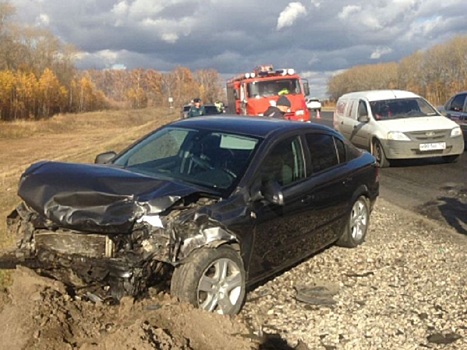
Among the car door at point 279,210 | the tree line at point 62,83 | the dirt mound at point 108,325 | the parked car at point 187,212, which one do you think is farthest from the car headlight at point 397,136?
the tree line at point 62,83

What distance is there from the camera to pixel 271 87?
1989cm

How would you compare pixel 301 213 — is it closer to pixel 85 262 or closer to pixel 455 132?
pixel 85 262

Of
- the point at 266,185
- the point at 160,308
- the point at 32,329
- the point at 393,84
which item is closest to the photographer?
the point at 32,329

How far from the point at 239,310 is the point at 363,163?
3004 millimetres

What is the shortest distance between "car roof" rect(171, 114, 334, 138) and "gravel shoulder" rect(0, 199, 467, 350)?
147 centimetres

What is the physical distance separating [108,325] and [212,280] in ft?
2.84

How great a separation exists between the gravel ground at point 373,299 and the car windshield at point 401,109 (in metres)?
7.27

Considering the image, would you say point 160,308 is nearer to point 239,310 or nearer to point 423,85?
point 239,310

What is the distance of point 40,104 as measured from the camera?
3369 inches

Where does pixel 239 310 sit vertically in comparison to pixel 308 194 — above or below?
below

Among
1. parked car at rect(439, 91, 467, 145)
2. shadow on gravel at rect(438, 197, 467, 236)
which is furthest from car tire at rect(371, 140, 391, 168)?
shadow on gravel at rect(438, 197, 467, 236)

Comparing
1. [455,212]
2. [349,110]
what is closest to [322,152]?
[455,212]

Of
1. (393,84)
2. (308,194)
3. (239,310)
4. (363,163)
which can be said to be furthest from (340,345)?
(393,84)

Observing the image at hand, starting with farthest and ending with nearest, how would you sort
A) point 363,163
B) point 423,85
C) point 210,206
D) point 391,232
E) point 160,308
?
point 423,85
point 391,232
point 363,163
point 210,206
point 160,308
